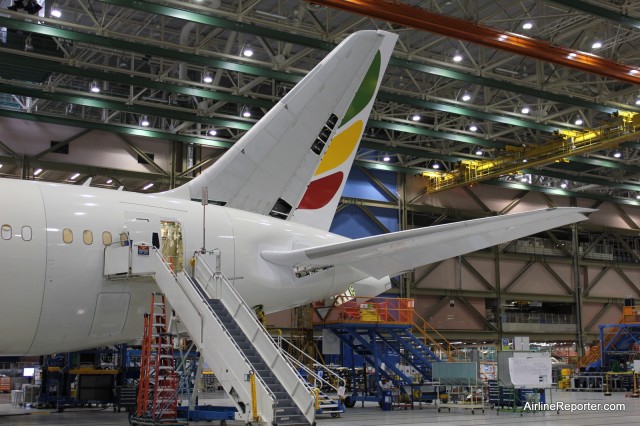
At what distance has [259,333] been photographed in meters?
16.7

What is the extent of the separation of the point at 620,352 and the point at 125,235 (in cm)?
3676

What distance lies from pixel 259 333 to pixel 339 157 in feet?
30.5

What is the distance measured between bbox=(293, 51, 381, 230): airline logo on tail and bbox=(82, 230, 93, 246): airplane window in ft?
27.1

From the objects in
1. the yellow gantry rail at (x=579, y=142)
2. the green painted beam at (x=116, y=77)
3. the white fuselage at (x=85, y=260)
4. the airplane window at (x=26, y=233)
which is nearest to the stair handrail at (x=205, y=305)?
the white fuselage at (x=85, y=260)

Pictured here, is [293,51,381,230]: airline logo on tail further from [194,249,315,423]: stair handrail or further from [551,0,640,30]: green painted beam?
[551,0,640,30]: green painted beam

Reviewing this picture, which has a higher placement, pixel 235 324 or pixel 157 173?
pixel 157 173

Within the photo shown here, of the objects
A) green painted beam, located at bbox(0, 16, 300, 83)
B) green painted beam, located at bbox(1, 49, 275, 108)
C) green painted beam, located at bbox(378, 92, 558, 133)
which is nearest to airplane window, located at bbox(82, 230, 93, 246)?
green painted beam, located at bbox(0, 16, 300, 83)

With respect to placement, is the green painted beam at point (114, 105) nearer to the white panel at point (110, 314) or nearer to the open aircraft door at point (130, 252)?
the open aircraft door at point (130, 252)

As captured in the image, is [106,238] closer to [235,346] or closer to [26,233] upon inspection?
[26,233]

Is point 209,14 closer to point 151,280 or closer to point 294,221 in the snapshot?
point 294,221

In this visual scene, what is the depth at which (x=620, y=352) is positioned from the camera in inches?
1750

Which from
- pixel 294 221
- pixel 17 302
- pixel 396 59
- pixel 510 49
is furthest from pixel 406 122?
pixel 17 302

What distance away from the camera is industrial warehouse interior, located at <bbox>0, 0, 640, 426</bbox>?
16.4m

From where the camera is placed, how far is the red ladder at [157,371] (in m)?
16.2
